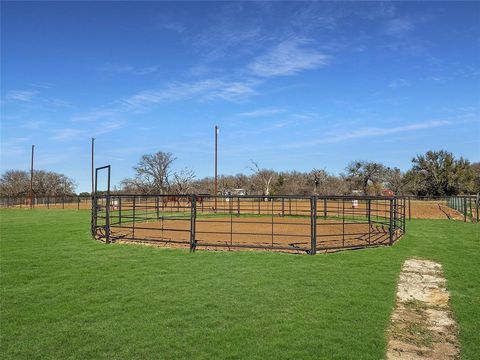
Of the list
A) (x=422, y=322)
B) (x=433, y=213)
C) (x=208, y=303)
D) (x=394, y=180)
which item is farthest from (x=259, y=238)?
(x=394, y=180)

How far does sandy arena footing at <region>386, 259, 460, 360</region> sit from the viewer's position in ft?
14.6

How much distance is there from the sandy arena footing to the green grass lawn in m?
0.13

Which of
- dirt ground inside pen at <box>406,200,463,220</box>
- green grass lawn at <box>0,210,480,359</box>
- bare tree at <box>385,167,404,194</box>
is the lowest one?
green grass lawn at <box>0,210,480,359</box>

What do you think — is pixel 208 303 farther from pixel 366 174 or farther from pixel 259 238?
pixel 366 174

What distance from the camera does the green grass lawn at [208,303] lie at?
441 centimetres

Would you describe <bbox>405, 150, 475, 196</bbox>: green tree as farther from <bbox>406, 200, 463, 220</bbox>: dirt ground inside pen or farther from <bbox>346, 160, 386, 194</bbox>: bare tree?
<bbox>406, 200, 463, 220</bbox>: dirt ground inside pen

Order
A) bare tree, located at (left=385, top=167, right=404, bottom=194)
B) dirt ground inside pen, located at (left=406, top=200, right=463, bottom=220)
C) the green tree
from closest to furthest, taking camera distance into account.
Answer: dirt ground inside pen, located at (left=406, top=200, right=463, bottom=220), the green tree, bare tree, located at (left=385, top=167, right=404, bottom=194)

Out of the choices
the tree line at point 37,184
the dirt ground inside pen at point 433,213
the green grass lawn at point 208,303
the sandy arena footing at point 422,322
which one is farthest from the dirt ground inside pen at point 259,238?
the tree line at point 37,184

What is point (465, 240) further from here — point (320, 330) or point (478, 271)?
point (320, 330)

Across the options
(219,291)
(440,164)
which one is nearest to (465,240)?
(219,291)

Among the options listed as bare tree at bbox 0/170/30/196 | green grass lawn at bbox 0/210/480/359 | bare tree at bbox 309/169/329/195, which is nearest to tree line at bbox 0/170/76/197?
bare tree at bbox 0/170/30/196

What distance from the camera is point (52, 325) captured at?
198 inches

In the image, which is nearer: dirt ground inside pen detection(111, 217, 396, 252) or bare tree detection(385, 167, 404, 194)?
dirt ground inside pen detection(111, 217, 396, 252)

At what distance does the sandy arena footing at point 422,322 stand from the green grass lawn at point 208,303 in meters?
0.13
